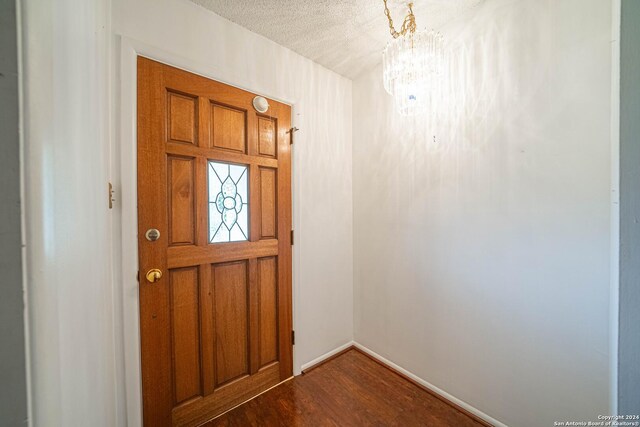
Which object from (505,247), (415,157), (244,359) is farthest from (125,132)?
(505,247)

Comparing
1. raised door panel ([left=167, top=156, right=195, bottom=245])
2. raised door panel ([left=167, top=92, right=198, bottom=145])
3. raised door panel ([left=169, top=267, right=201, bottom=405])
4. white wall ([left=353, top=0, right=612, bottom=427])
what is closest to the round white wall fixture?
raised door panel ([left=167, top=92, right=198, bottom=145])

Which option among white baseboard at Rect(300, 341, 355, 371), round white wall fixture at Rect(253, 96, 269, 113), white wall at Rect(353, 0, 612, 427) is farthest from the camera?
white baseboard at Rect(300, 341, 355, 371)

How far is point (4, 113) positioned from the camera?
246mm

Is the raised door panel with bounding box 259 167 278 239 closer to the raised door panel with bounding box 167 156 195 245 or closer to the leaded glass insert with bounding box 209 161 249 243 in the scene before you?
the leaded glass insert with bounding box 209 161 249 243

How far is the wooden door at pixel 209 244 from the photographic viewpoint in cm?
123

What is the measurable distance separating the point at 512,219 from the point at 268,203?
1470 mm

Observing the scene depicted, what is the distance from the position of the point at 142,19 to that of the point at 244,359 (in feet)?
6.66

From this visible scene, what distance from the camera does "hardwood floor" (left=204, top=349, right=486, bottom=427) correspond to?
1.39m

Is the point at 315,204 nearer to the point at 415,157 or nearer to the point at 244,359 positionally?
the point at 415,157

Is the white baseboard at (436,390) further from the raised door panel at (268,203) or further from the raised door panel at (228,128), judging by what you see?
the raised door panel at (228,128)

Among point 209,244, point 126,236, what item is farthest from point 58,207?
point 209,244

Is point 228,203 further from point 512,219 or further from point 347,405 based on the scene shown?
point 512,219

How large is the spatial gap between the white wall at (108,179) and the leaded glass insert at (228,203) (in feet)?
1.26

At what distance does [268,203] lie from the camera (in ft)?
5.49
